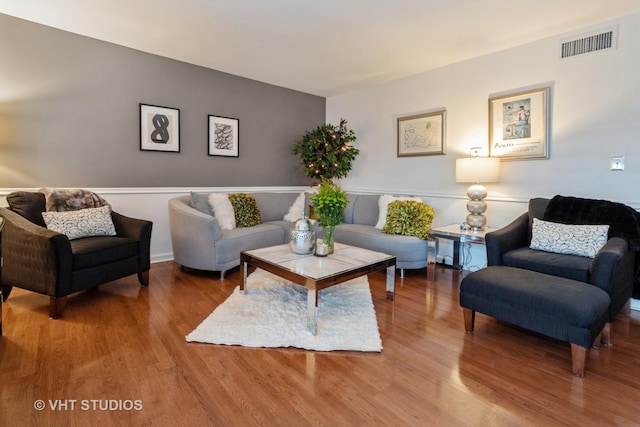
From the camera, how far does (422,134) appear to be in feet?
14.3

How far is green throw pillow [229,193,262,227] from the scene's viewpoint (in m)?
3.97

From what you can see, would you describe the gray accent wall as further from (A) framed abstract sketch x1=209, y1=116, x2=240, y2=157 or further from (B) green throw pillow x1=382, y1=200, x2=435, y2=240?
(B) green throw pillow x1=382, y1=200, x2=435, y2=240

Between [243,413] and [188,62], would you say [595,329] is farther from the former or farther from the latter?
[188,62]

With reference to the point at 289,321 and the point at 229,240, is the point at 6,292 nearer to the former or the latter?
the point at 229,240

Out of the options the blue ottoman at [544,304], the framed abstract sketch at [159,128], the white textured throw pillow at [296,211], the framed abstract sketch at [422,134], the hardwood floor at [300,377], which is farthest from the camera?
the white textured throw pillow at [296,211]

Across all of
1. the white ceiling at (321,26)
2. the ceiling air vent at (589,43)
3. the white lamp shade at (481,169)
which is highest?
the white ceiling at (321,26)

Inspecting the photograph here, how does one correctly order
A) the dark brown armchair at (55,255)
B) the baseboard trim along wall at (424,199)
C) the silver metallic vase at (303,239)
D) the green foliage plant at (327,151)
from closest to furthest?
1. the dark brown armchair at (55,255)
2. the silver metallic vase at (303,239)
3. the baseboard trim along wall at (424,199)
4. the green foliage plant at (327,151)

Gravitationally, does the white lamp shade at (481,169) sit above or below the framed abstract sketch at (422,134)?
below

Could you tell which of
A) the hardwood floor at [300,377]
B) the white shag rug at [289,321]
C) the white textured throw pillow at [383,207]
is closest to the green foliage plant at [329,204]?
the white shag rug at [289,321]

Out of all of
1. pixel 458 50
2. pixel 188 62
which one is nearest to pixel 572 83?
pixel 458 50

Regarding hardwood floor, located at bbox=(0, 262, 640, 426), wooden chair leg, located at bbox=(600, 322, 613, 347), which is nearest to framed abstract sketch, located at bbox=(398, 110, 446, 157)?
hardwood floor, located at bbox=(0, 262, 640, 426)

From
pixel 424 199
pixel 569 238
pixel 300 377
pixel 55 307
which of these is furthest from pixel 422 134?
pixel 55 307

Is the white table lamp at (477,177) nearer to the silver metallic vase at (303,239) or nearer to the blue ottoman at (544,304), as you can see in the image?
the blue ottoman at (544,304)

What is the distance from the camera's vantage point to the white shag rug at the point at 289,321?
213cm
